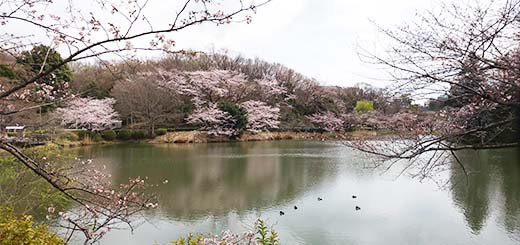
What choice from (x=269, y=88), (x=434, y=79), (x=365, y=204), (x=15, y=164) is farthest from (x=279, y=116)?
(x=434, y=79)

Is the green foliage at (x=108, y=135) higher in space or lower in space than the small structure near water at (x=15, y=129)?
lower

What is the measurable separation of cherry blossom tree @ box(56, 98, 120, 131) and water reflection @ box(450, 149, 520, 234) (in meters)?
13.8

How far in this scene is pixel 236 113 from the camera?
1745 centimetres

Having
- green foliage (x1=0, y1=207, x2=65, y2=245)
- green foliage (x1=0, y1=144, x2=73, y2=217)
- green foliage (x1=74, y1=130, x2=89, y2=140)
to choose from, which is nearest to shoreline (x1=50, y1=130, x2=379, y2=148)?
green foliage (x1=74, y1=130, x2=89, y2=140)

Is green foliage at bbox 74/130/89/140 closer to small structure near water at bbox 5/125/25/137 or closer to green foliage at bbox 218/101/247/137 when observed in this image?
green foliage at bbox 218/101/247/137

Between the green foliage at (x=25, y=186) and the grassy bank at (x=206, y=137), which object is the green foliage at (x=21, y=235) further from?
the grassy bank at (x=206, y=137)

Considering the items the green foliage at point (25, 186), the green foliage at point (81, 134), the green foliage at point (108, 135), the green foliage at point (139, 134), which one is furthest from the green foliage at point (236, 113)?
the green foliage at point (25, 186)

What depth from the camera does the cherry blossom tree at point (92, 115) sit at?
1684 centimetres

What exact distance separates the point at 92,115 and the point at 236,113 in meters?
A: 5.99

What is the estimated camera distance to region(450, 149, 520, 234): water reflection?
18.4 feet

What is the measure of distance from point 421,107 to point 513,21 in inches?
37.4

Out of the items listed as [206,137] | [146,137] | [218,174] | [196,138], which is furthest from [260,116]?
[218,174]

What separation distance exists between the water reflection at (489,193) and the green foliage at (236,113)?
950cm

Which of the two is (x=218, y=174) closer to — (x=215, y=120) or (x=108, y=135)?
(x=215, y=120)
